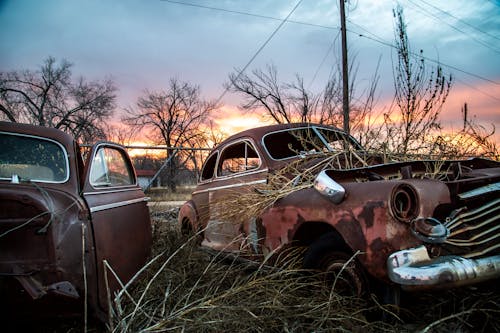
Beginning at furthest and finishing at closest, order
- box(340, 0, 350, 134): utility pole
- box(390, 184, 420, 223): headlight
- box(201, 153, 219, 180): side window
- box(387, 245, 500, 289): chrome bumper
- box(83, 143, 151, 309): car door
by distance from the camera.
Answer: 1. box(340, 0, 350, 134): utility pole
2. box(201, 153, 219, 180): side window
3. box(83, 143, 151, 309): car door
4. box(390, 184, 420, 223): headlight
5. box(387, 245, 500, 289): chrome bumper

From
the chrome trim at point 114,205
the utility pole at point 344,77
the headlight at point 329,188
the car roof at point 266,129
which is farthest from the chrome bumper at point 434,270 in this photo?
the utility pole at point 344,77

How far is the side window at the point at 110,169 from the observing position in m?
3.07

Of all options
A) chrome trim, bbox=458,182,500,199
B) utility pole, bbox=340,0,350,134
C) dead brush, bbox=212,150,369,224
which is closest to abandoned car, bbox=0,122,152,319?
dead brush, bbox=212,150,369,224

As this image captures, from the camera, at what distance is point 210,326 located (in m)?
2.15

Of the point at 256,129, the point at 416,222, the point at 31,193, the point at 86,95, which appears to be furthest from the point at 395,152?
the point at 86,95

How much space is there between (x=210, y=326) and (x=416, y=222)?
1364mm

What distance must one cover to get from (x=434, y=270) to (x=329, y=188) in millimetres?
835

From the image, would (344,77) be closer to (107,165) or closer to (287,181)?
(287,181)

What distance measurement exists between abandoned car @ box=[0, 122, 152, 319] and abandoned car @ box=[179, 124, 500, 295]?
1246mm

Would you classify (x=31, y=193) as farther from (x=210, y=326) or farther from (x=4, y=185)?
(x=210, y=326)

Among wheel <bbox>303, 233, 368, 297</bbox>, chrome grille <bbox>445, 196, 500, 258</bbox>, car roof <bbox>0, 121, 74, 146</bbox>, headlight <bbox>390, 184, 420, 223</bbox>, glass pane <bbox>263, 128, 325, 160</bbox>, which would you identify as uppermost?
car roof <bbox>0, 121, 74, 146</bbox>

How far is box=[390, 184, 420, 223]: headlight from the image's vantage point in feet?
6.92

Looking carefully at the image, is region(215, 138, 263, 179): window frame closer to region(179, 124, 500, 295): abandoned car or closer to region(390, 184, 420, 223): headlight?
region(179, 124, 500, 295): abandoned car

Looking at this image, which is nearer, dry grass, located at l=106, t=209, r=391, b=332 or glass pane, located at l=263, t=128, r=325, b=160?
dry grass, located at l=106, t=209, r=391, b=332
